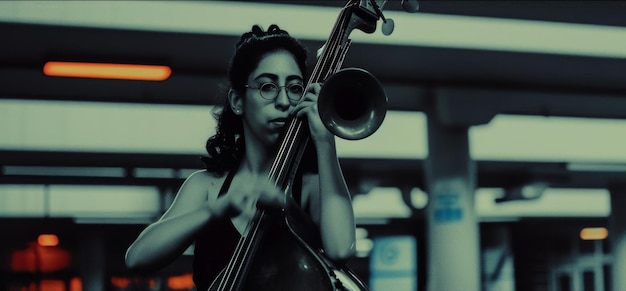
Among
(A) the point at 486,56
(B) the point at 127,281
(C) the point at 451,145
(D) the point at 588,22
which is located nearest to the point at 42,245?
(B) the point at 127,281

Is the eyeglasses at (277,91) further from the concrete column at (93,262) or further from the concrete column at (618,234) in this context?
the concrete column at (618,234)

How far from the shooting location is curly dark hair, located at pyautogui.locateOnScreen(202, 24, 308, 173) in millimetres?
1569

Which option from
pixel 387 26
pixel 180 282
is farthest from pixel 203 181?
pixel 180 282

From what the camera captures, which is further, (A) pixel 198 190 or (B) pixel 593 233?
(B) pixel 593 233

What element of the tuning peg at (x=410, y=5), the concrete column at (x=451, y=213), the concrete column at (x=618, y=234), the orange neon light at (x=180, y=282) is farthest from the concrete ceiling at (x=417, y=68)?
the concrete column at (x=618, y=234)

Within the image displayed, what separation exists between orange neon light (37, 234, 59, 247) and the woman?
36.9ft

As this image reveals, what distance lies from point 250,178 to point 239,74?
209 millimetres

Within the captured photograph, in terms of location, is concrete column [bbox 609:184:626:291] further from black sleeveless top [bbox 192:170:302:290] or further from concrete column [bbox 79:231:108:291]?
black sleeveless top [bbox 192:170:302:290]

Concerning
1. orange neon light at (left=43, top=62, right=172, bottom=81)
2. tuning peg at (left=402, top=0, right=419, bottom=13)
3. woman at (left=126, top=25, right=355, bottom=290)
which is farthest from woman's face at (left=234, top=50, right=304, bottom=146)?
orange neon light at (left=43, top=62, right=172, bottom=81)

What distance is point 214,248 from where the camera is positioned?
147cm

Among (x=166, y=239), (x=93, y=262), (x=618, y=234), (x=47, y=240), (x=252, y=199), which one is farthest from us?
(x=618, y=234)

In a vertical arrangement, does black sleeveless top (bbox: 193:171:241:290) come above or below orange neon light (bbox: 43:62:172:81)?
below

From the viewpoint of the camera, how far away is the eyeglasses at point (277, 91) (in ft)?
4.92

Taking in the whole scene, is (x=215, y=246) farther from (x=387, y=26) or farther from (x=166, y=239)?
(x=387, y=26)
